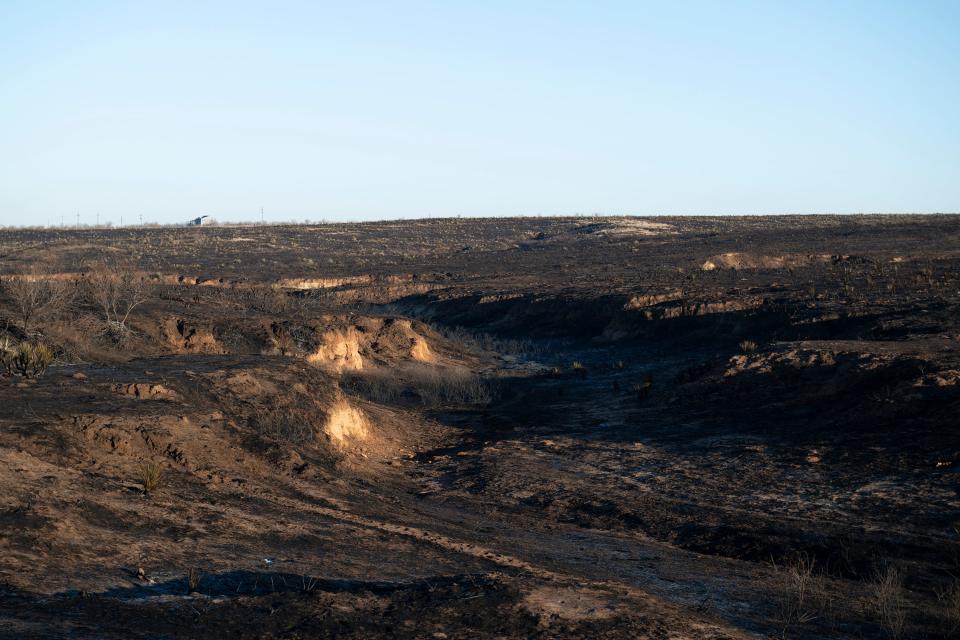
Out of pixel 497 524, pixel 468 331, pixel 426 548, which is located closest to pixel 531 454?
pixel 497 524

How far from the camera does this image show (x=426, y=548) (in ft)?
32.6

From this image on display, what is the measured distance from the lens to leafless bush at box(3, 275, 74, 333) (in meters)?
19.6

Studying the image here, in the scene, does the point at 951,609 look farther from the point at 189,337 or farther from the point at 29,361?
the point at 189,337

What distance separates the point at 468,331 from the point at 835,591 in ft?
96.6

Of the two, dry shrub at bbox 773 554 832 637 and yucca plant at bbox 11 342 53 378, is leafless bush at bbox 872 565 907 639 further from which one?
yucca plant at bbox 11 342 53 378

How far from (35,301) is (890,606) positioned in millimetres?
18077

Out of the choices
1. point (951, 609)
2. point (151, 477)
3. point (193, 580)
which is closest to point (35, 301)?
point (151, 477)

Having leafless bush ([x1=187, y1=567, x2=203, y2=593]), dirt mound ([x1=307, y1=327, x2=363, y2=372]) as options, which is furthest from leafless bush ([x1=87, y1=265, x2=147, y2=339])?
leafless bush ([x1=187, y1=567, x2=203, y2=593])

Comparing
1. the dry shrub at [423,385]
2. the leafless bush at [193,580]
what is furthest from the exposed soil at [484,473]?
the dry shrub at [423,385]

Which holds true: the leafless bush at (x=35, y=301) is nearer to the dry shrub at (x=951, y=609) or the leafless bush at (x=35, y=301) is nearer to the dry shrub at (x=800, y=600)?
the dry shrub at (x=800, y=600)

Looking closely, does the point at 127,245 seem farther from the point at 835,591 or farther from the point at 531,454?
the point at 835,591

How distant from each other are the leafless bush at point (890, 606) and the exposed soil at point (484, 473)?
43mm

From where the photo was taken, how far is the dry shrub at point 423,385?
2295 centimetres

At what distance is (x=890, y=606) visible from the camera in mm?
8398
